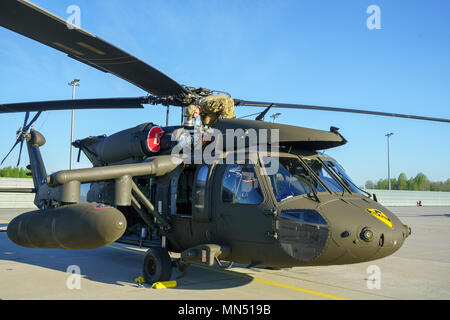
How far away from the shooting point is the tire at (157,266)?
655 centimetres

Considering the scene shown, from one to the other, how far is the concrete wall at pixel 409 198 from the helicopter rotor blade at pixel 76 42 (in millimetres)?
41286

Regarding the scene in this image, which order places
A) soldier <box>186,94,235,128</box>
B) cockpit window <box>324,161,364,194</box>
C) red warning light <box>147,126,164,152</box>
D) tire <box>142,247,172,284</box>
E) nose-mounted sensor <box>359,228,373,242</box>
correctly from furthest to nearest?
1. red warning light <box>147,126,164,152</box>
2. soldier <box>186,94,235,128</box>
3. tire <box>142,247,172,284</box>
4. cockpit window <box>324,161,364,194</box>
5. nose-mounted sensor <box>359,228,373,242</box>

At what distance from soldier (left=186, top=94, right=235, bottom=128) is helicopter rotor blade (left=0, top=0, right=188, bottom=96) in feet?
→ 1.84

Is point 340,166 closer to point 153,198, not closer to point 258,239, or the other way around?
point 258,239

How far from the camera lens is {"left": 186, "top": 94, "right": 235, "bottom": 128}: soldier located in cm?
722

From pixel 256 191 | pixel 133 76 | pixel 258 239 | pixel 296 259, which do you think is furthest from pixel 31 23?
pixel 296 259

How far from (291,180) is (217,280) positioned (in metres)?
2.39

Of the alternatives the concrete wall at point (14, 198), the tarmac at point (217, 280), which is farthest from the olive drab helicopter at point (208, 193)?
the concrete wall at point (14, 198)

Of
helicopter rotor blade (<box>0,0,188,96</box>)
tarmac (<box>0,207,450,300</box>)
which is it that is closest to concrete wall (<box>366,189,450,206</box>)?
tarmac (<box>0,207,450,300</box>)

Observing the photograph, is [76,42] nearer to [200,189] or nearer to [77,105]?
[200,189]

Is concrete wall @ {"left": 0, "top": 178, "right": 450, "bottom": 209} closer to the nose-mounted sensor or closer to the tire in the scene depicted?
the tire

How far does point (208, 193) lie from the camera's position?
21.2 feet

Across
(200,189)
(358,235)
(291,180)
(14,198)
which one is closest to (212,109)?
(200,189)
